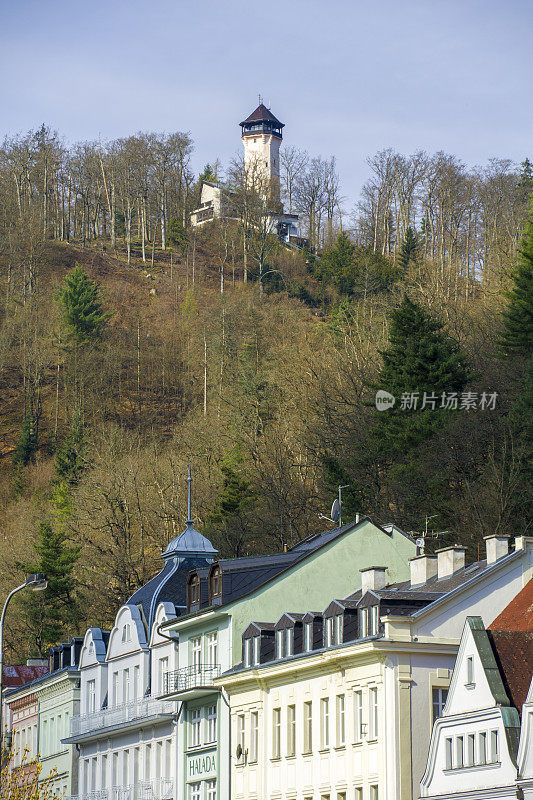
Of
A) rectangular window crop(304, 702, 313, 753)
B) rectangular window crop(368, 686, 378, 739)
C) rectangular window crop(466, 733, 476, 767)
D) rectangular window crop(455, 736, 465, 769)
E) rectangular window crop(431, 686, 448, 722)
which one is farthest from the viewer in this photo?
rectangular window crop(304, 702, 313, 753)

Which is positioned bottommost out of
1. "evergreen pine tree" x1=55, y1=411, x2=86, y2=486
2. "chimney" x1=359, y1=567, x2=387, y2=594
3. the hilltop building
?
"chimney" x1=359, y1=567, x2=387, y2=594

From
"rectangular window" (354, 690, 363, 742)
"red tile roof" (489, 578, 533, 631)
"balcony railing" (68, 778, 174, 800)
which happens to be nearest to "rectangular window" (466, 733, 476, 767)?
"red tile roof" (489, 578, 533, 631)

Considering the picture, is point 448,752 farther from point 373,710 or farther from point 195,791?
point 195,791

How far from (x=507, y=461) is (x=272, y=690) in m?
15.8

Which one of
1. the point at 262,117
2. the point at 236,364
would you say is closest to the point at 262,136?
the point at 262,117

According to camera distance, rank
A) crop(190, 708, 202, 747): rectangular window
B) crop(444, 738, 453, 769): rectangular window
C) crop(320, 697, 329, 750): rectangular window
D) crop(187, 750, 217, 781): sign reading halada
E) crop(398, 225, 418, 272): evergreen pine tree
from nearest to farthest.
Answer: crop(444, 738, 453, 769): rectangular window → crop(320, 697, 329, 750): rectangular window → crop(187, 750, 217, 781): sign reading halada → crop(190, 708, 202, 747): rectangular window → crop(398, 225, 418, 272): evergreen pine tree

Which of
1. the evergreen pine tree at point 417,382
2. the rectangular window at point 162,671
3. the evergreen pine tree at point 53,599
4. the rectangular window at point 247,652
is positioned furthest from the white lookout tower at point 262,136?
the rectangular window at point 247,652

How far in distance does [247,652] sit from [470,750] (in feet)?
40.9

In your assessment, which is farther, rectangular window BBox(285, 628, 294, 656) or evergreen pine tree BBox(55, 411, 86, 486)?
evergreen pine tree BBox(55, 411, 86, 486)

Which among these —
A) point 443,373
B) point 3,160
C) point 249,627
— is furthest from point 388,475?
point 3,160

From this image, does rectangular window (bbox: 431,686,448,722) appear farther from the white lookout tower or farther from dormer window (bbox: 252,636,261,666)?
the white lookout tower

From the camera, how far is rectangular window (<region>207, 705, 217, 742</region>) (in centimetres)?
4769

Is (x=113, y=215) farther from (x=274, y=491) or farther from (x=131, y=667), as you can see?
(x=131, y=667)

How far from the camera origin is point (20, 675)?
2894 inches
